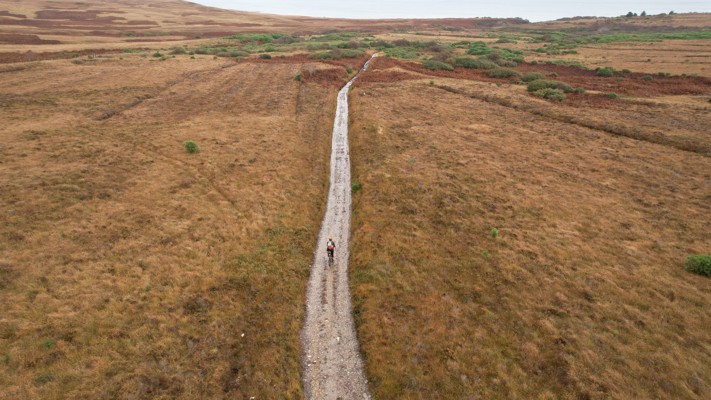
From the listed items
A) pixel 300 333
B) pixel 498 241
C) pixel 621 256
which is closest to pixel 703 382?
pixel 621 256

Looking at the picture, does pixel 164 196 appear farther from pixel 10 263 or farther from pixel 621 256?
pixel 621 256

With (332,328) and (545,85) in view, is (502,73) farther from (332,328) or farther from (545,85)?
(332,328)

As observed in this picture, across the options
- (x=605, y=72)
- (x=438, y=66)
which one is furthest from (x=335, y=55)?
(x=605, y=72)

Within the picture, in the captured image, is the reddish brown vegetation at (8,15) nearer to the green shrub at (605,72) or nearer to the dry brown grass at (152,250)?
the dry brown grass at (152,250)

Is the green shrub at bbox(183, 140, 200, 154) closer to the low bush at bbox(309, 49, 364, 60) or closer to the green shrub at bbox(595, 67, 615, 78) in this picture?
the low bush at bbox(309, 49, 364, 60)

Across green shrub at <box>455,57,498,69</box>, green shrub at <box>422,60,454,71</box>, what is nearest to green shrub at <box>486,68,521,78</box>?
green shrub at <box>455,57,498,69</box>

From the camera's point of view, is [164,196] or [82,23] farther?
[82,23]
